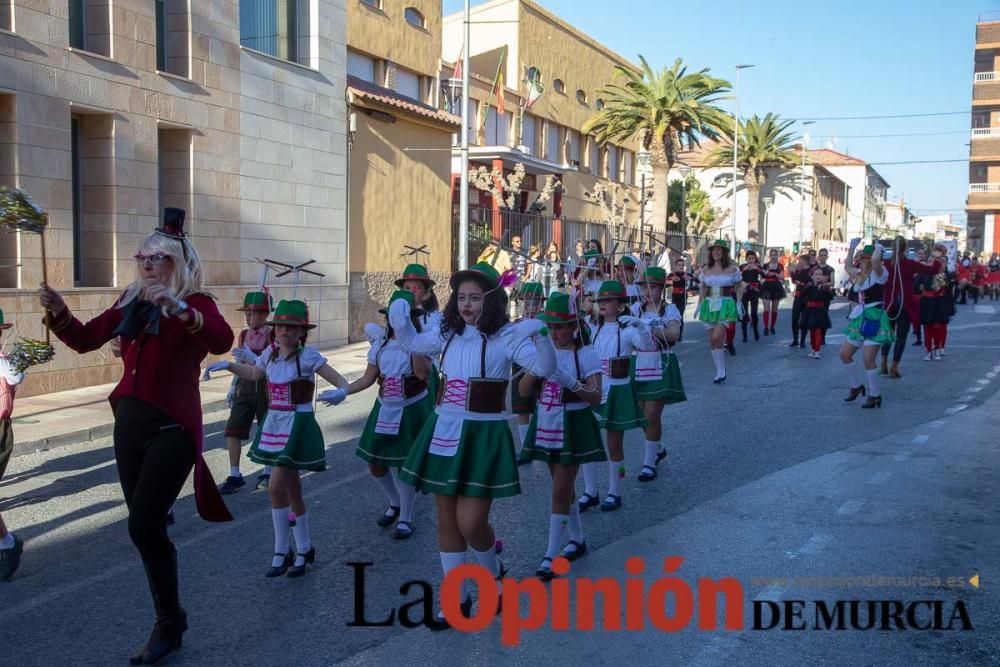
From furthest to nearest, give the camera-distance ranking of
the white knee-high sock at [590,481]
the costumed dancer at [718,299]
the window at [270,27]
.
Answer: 1. the window at [270,27]
2. the costumed dancer at [718,299]
3. the white knee-high sock at [590,481]

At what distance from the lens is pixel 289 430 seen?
557cm

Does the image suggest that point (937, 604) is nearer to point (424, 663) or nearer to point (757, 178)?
point (424, 663)

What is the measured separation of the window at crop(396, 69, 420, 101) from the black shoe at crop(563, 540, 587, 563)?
2004 centimetres

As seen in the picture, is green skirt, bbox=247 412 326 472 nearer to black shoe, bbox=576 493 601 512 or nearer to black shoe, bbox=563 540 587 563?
black shoe, bbox=563 540 587 563

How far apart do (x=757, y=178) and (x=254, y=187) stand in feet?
136

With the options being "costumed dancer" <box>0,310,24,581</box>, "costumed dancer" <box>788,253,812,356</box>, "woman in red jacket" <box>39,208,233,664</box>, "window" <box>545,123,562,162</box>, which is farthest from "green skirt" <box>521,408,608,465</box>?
"window" <box>545,123,562,162</box>

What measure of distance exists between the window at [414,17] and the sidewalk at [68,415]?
13052 millimetres

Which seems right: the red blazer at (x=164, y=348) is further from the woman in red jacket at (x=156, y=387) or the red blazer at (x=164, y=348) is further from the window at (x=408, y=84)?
the window at (x=408, y=84)

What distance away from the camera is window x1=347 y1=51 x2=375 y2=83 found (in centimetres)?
2225

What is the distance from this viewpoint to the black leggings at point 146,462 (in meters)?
4.19

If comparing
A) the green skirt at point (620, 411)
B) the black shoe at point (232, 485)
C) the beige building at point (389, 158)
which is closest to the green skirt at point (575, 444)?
the green skirt at point (620, 411)

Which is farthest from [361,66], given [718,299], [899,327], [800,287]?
[899,327]

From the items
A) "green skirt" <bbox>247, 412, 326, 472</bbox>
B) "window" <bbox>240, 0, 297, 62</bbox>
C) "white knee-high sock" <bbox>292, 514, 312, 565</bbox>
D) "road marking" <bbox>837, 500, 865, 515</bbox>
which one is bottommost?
"road marking" <bbox>837, 500, 865, 515</bbox>

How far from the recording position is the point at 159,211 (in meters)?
14.0
